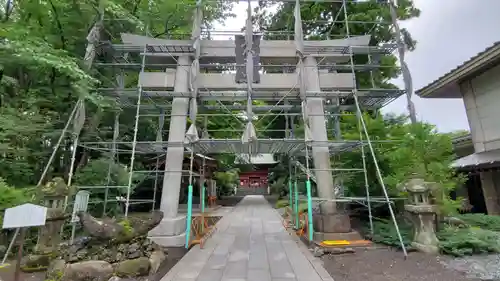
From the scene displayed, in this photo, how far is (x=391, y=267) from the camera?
5.37m

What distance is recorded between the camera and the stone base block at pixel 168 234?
7699 mm

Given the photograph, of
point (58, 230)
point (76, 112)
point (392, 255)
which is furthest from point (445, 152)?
point (76, 112)

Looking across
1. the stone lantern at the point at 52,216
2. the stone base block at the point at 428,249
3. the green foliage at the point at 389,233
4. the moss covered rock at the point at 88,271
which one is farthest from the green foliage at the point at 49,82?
the stone base block at the point at 428,249

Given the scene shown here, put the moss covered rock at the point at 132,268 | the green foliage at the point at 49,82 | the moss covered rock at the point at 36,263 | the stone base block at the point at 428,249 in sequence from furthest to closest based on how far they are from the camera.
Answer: the green foliage at the point at 49,82 → the stone base block at the point at 428,249 → the moss covered rock at the point at 36,263 → the moss covered rock at the point at 132,268

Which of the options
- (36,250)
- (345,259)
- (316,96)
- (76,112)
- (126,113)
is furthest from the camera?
(126,113)

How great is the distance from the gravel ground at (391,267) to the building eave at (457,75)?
24.7 feet

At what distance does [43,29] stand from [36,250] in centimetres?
793

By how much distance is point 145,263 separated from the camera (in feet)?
16.6

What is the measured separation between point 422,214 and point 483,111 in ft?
24.0

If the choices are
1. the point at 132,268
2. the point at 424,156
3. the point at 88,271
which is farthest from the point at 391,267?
the point at 88,271

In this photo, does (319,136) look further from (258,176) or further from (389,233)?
(258,176)

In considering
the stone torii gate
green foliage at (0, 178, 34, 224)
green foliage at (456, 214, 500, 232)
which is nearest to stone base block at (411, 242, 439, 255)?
the stone torii gate

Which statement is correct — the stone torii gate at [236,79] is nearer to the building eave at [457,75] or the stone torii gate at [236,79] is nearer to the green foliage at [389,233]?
the green foliage at [389,233]

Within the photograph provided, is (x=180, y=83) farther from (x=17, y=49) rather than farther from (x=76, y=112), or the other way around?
(x=17, y=49)
